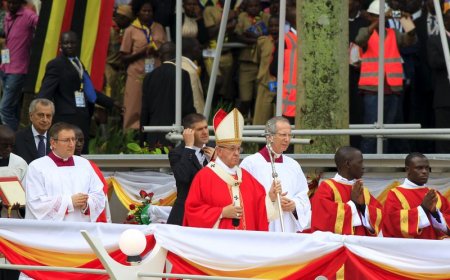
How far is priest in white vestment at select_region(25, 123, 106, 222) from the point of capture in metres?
12.4

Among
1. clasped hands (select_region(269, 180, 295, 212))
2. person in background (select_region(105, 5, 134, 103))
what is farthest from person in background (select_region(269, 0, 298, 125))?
clasped hands (select_region(269, 180, 295, 212))

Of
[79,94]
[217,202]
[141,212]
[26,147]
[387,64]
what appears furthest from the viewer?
[387,64]

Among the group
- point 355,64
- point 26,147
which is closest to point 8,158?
point 26,147

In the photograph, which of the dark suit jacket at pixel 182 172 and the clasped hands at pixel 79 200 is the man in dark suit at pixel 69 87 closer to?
the dark suit jacket at pixel 182 172

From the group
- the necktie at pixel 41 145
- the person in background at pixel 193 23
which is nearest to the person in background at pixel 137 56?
the person in background at pixel 193 23

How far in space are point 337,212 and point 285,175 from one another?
884mm

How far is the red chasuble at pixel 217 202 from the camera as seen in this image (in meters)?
11.9

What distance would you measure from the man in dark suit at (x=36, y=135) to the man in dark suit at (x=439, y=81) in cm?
466

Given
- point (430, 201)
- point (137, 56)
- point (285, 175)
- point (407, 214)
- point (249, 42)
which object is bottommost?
point (407, 214)

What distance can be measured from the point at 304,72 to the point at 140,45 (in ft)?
11.7

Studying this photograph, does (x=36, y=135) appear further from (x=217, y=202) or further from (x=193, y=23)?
(x=193, y=23)

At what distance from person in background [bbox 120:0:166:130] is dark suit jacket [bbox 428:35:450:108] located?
344 cm

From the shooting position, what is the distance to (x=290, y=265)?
10.5 meters

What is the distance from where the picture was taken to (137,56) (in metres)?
18.3
